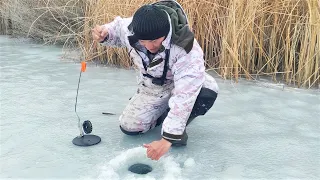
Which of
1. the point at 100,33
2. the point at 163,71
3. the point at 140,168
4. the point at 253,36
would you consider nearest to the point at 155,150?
the point at 140,168

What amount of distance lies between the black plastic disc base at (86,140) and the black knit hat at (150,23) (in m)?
0.51

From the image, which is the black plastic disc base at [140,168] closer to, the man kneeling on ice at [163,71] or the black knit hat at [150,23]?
the man kneeling on ice at [163,71]

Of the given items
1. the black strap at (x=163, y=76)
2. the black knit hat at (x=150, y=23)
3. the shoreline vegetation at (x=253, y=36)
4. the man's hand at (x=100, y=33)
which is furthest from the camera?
the shoreline vegetation at (x=253, y=36)

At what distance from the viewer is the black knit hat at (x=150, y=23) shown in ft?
4.73

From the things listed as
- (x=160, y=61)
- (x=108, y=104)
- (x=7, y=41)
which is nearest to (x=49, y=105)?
(x=108, y=104)

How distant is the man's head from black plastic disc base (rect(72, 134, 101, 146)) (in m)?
0.50

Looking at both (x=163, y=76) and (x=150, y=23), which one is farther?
(x=163, y=76)

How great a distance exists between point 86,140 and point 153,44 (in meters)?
0.51

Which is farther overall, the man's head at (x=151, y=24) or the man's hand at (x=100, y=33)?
the man's hand at (x=100, y=33)

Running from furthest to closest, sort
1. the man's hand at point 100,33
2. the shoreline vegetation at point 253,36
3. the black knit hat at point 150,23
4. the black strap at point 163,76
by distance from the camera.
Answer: the shoreline vegetation at point 253,36 < the man's hand at point 100,33 < the black strap at point 163,76 < the black knit hat at point 150,23

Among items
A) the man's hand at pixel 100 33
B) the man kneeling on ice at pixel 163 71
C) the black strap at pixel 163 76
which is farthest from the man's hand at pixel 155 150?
the man's hand at pixel 100 33

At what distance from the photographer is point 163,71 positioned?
169 cm

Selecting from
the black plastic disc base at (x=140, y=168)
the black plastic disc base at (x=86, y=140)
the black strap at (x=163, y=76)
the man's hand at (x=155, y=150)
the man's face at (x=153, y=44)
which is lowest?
the black plastic disc base at (x=140, y=168)

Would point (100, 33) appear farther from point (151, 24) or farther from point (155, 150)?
point (155, 150)
